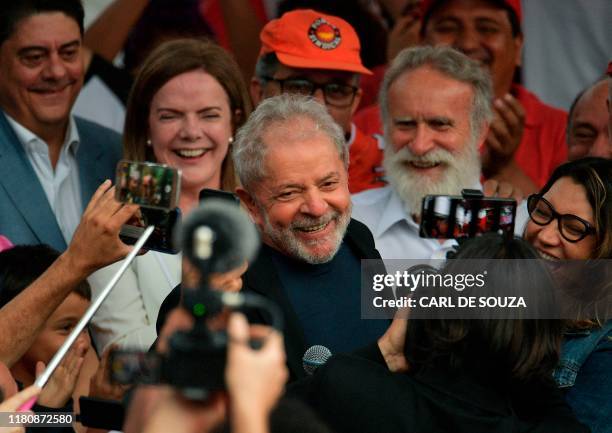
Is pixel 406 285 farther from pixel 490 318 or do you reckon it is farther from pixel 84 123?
pixel 84 123

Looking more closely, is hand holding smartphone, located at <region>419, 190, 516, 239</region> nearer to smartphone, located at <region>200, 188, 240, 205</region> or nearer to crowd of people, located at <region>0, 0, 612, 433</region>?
crowd of people, located at <region>0, 0, 612, 433</region>

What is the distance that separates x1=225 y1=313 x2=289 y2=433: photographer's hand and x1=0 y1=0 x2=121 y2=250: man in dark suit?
116 inches

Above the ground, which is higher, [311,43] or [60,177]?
[311,43]

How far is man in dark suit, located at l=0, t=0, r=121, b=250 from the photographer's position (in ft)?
14.7

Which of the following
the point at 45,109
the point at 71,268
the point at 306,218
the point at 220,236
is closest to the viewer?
the point at 220,236

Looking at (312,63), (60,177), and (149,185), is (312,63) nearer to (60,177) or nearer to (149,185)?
(60,177)

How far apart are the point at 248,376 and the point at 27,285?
7.76 feet

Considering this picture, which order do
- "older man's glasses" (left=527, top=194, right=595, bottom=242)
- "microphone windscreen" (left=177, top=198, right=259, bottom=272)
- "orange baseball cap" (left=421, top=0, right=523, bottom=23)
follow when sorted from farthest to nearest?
"orange baseball cap" (left=421, top=0, right=523, bottom=23), "older man's glasses" (left=527, top=194, right=595, bottom=242), "microphone windscreen" (left=177, top=198, right=259, bottom=272)

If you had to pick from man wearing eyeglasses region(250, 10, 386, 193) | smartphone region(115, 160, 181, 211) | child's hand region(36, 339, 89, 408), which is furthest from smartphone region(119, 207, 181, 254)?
man wearing eyeglasses region(250, 10, 386, 193)

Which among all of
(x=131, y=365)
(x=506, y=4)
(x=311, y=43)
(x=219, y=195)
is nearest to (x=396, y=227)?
(x=311, y=43)

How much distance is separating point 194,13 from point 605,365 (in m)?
3.52

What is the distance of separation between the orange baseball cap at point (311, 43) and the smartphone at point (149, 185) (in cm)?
206

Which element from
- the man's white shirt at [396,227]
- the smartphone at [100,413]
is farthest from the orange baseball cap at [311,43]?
the smartphone at [100,413]

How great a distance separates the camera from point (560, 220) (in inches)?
132
